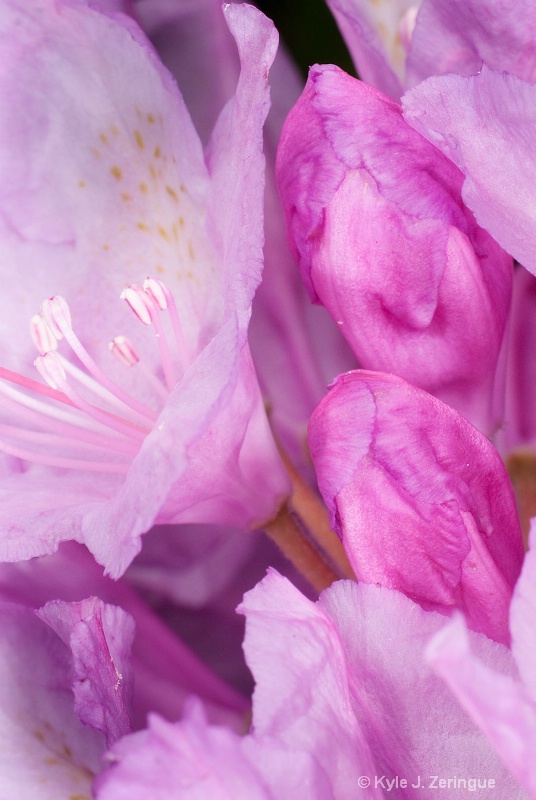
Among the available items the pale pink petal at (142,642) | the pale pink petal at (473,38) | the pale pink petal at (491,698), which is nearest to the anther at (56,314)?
the pale pink petal at (142,642)

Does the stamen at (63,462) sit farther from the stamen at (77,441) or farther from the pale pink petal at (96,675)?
the pale pink petal at (96,675)

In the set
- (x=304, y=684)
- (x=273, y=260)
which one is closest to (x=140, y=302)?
(x=273, y=260)

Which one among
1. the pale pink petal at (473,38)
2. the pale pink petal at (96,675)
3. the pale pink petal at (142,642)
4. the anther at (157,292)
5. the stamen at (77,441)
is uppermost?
the pale pink petal at (473,38)

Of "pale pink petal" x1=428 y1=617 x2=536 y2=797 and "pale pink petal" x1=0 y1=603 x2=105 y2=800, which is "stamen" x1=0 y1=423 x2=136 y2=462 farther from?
"pale pink petal" x1=428 y1=617 x2=536 y2=797

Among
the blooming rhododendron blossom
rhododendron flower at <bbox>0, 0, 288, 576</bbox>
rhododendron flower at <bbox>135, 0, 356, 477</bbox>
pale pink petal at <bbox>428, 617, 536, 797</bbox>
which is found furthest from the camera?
rhododendron flower at <bbox>135, 0, 356, 477</bbox>

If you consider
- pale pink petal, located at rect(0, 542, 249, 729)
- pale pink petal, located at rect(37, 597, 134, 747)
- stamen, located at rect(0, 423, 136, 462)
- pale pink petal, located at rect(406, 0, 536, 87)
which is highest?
pale pink petal, located at rect(406, 0, 536, 87)

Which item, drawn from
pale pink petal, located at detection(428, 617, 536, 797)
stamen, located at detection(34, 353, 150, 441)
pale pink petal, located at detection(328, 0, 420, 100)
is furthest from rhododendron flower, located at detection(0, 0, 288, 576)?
pale pink petal, located at detection(428, 617, 536, 797)

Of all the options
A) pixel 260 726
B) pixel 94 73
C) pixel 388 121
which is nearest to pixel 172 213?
pixel 94 73

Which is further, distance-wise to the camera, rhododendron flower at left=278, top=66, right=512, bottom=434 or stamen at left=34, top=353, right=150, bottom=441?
stamen at left=34, top=353, right=150, bottom=441
